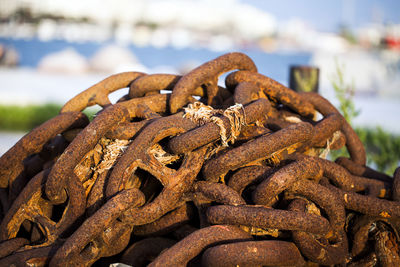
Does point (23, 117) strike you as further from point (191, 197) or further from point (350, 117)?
point (191, 197)

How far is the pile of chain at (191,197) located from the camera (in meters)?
1.80

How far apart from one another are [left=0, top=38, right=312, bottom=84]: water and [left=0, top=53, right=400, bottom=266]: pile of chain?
91.6ft

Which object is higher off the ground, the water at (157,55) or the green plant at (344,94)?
the green plant at (344,94)

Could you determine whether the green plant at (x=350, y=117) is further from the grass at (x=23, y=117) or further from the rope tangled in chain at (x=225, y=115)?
the grass at (x=23, y=117)

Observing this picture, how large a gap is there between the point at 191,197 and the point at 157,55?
1797 inches

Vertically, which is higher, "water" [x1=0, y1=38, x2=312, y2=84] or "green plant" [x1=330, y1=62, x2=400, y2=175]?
"green plant" [x1=330, y1=62, x2=400, y2=175]

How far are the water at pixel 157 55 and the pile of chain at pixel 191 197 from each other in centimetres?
2791

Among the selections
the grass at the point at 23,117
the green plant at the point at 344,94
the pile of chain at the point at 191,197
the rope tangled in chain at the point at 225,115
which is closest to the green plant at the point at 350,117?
the green plant at the point at 344,94

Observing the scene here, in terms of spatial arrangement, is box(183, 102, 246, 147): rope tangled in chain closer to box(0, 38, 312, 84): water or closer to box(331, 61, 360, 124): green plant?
box(331, 61, 360, 124): green plant

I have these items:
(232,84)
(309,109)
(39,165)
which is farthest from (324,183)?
(39,165)

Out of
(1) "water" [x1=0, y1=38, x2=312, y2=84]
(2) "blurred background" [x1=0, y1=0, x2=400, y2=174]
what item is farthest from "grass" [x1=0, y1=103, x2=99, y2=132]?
(1) "water" [x1=0, y1=38, x2=312, y2=84]

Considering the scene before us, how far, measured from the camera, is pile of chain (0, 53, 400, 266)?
1.80 metres

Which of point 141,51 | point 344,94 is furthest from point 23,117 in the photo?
point 141,51

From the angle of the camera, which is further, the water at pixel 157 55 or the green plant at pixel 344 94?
the water at pixel 157 55
